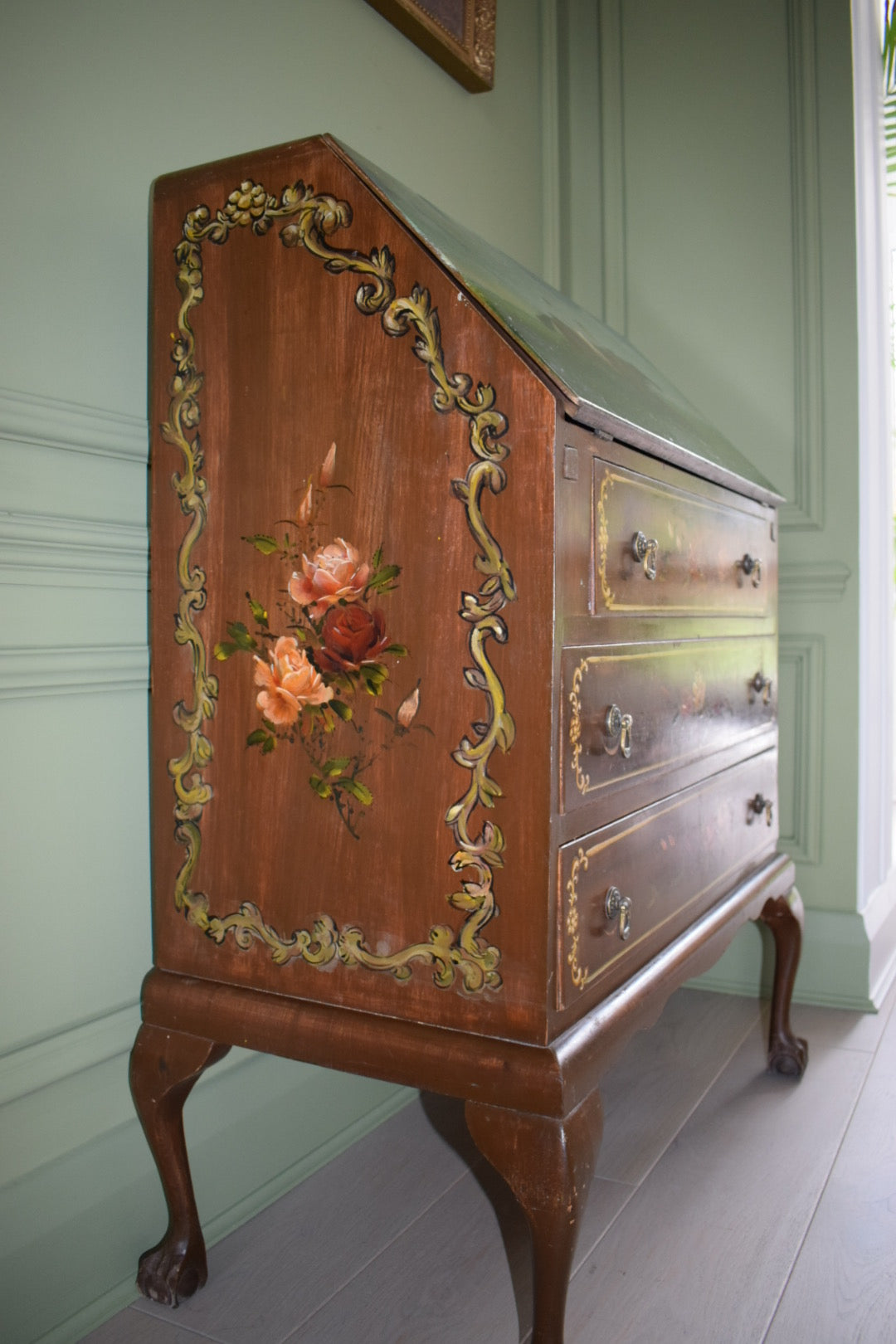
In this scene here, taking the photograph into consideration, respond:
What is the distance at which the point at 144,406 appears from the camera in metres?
1.50

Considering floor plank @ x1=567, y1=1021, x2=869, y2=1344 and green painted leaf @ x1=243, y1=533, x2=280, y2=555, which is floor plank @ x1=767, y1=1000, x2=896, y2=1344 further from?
green painted leaf @ x1=243, y1=533, x2=280, y2=555

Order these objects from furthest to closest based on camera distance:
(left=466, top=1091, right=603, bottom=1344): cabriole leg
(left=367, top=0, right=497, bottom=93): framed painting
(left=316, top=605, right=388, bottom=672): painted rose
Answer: (left=367, top=0, right=497, bottom=93): framed painting < (left=316, top=605, right=388, bottom=672): painted rose < (left=466, top=1091, right=603, bottom=1344): cabriole leg

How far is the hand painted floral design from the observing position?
1238 mm

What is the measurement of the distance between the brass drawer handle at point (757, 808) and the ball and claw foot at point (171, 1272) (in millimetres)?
1151

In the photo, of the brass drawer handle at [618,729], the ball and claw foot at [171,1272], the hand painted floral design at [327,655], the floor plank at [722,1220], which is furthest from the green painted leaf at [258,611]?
the floor plank at [722,1220]

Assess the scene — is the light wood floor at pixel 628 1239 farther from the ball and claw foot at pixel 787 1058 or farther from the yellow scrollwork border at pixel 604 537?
the yellow scrollwork border at pixel 604 537

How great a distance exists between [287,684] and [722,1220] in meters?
1.09

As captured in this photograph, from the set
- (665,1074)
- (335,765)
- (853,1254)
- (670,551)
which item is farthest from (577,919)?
(665,1074)

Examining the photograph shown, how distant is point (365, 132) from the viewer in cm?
202

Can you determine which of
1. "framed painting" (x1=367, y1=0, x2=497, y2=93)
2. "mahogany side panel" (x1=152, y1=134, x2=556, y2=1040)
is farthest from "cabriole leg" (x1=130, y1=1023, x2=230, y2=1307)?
"framed painting" (x1=367, y1=0, x2=497, y2=93)

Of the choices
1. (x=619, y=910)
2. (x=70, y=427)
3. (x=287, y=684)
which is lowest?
(x=619, y=910)

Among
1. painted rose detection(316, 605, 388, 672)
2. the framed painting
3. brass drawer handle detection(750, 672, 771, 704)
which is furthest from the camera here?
the framed painting

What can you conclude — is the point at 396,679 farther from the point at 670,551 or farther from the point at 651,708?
the point at 670,551

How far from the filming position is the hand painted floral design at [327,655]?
1238 millimetres
